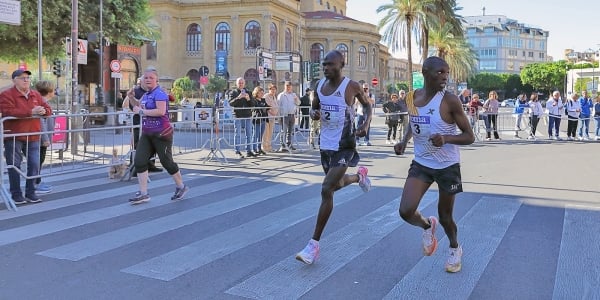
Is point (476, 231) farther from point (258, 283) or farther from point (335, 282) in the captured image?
point (258, 283)

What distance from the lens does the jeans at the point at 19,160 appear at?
8164mm

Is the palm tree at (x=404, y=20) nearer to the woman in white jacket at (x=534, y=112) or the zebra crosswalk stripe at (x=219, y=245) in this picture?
the woman in white jacket at (x=534, y=112)

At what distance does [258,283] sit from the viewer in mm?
Result: 4633

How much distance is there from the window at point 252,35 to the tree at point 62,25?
41.4 m

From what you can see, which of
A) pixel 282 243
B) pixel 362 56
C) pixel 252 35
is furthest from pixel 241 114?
pixel 362 56

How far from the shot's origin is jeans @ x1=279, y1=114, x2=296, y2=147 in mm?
15742

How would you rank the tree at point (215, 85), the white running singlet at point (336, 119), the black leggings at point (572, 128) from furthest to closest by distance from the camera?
1. the tree at point (215, 85)
2. the black leggings at point (572, 128)
3. the white running singlet at point (336, 119)

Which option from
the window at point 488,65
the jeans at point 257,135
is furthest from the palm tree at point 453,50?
the window at point 488,65

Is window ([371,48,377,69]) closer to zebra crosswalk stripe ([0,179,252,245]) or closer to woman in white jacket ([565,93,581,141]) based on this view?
woman in white jacket ([565,93,581,141])

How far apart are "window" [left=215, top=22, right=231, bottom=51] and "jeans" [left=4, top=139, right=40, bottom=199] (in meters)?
60.1

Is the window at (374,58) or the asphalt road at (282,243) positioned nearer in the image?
the asphalt road at (282,243)

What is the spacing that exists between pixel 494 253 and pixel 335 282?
1.82m

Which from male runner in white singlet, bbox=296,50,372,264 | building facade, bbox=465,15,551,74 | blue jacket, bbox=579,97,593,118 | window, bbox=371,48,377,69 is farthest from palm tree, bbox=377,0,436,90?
building facade, bbox=465,15,551,74

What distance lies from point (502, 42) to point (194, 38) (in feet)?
380
